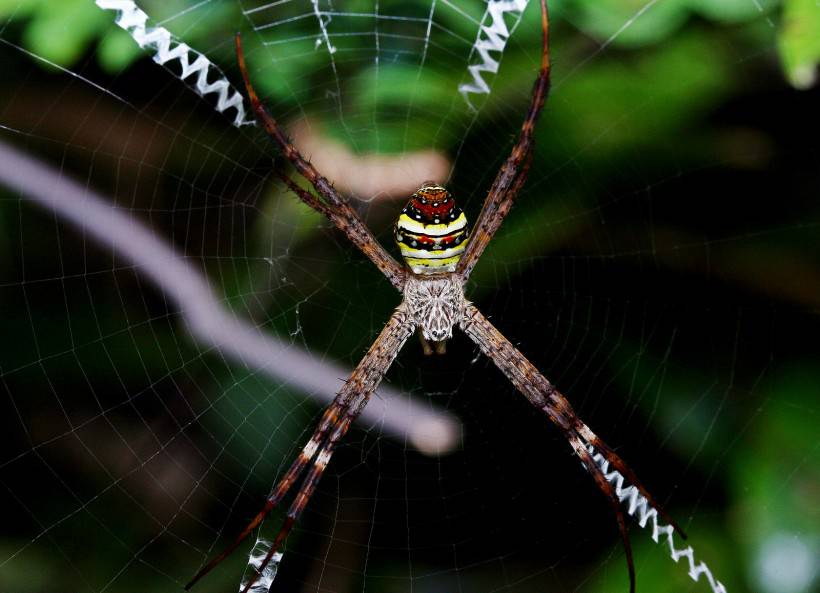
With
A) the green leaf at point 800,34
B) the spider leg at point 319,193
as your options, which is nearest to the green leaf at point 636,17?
the green leaf at point 800,34

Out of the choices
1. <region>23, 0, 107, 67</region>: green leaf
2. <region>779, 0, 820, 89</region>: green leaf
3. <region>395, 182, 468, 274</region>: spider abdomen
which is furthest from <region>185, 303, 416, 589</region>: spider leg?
<region>779, 0, 820, 89</region>: green leaf

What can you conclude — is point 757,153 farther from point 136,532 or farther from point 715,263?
point 136,532

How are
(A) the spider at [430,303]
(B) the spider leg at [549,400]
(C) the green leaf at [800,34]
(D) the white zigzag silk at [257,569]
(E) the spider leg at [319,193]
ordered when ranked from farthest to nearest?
(D) the white zigzag silk at [257,569]
(B) the spider leg at [549,400]
(A) the spider at [430,303]
(E) the spider leg at [319,193]
(C) the green leaf at [800,34]

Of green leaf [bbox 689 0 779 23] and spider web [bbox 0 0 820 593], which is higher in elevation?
green leaf [bbox 689 0 779 23]

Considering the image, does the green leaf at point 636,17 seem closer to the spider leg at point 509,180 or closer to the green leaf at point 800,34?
the spider leg at point 509,180

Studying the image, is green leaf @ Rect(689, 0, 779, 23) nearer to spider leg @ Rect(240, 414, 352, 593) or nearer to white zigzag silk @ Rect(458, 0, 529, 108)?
white zigzag silk @ Rect(458, 0, 529, 108)

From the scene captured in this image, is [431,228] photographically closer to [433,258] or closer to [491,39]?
[433,258]
